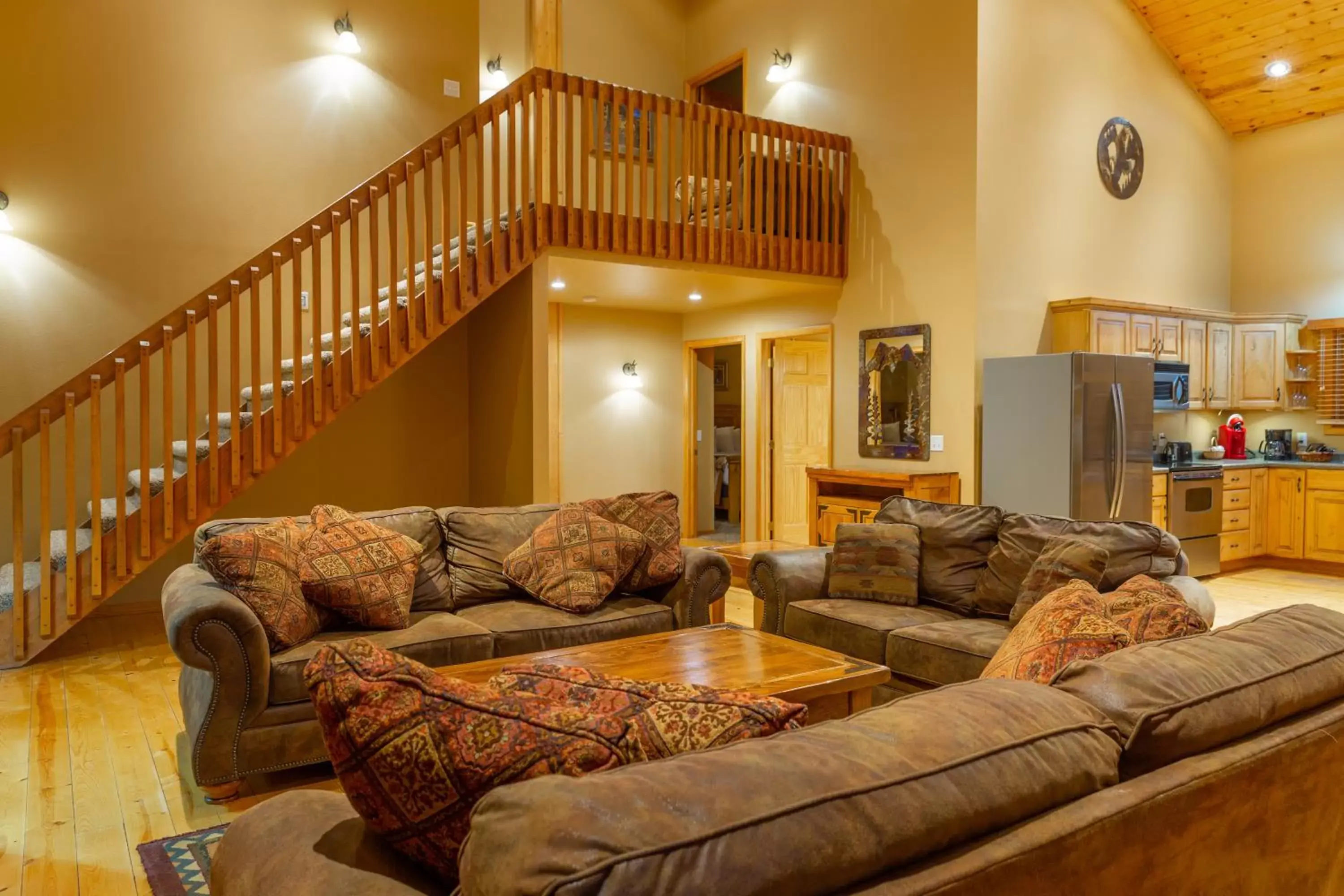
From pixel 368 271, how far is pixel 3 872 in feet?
15.2

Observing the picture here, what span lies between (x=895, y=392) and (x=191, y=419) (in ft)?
15.0

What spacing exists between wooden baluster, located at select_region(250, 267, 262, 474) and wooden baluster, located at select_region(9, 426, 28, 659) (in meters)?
0.91

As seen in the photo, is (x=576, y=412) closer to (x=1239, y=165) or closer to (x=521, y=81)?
(x=521, y=81)

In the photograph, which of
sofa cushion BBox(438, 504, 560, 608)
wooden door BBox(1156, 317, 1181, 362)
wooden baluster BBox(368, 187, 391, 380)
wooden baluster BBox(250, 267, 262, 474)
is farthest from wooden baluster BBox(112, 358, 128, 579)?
wooden door BBox(1156, 317, 1181, 362)

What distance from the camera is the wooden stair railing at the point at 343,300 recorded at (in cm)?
439

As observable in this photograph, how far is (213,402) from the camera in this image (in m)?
4.54

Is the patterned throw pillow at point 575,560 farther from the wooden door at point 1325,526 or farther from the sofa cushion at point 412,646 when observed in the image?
the wooden door at point 1325,526

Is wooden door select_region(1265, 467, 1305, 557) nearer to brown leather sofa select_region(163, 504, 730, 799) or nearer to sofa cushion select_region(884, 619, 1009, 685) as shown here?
sofa cushion select_region(884, 619, 1009, 685)

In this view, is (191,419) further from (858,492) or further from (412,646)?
(858,492)

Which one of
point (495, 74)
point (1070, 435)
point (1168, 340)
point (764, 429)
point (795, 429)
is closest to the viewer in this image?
point (1070, 435)

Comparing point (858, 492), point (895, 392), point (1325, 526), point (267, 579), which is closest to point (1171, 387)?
point (1325, 526)

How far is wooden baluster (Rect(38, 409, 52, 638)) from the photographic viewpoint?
423 centimetres

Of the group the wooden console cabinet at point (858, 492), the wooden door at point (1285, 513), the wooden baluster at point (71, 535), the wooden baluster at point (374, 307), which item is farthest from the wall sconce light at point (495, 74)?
the wooden door at point (1285, 513)

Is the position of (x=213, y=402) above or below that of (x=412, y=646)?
above
